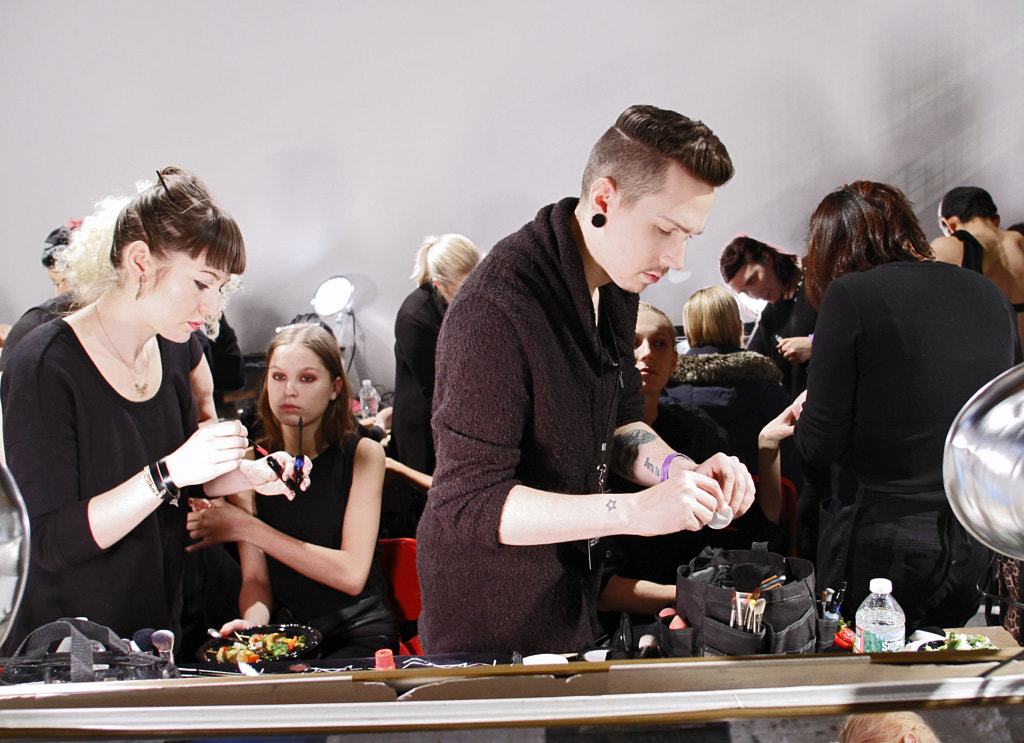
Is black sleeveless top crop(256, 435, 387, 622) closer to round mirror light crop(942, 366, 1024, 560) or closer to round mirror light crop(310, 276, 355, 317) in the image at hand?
round mirror light crop(942, 366, 1024, 560)

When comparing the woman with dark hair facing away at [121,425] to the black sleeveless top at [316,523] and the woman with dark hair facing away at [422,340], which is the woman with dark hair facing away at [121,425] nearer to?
the black sleeveless top at [316,523]

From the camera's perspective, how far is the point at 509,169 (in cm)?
430

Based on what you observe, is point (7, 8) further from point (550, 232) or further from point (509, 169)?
point (550, 232)

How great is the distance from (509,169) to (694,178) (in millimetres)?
3126

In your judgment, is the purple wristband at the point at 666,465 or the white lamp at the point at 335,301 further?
the white lamp at the point at 335,301

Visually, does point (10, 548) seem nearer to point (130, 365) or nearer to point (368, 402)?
point (130, 365)

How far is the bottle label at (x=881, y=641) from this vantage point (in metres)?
1.45

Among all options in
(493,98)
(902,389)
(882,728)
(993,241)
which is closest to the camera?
(882,728)

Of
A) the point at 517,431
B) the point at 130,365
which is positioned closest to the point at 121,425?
the point at 130,365

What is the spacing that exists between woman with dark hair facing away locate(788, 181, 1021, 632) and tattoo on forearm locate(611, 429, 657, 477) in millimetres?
545

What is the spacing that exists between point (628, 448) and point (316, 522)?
1.09m

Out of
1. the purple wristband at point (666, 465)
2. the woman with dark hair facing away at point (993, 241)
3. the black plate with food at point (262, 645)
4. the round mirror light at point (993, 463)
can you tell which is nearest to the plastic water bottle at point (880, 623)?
the purple wristband at point (666, 465)

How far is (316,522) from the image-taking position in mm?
2256

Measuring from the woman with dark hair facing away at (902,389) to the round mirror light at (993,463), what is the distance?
1.26 m
